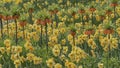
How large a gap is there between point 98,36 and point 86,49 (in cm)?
73

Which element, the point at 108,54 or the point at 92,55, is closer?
the point at 108,54

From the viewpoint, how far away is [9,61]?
1105 centimetres

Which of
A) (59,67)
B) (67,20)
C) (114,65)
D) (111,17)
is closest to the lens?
(59,67)

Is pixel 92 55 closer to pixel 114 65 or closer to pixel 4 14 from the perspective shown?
pixel 114 65

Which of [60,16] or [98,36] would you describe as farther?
[60,16]

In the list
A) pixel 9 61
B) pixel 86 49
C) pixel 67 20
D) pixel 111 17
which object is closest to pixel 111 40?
pixel 86 49

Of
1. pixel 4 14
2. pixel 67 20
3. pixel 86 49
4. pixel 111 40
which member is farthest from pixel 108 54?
pixel 67 20

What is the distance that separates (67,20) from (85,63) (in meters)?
5.93

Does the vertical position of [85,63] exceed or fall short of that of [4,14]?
it falls short

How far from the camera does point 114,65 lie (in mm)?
10195

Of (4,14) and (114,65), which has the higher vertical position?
(4,14)

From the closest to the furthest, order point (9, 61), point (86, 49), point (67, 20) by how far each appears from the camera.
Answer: point (9, 61)
point (86, 49)
point (67, 20)

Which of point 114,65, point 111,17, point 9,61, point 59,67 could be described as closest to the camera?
point 59,67

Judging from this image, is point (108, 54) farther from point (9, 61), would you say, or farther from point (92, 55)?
point (9, 61)
